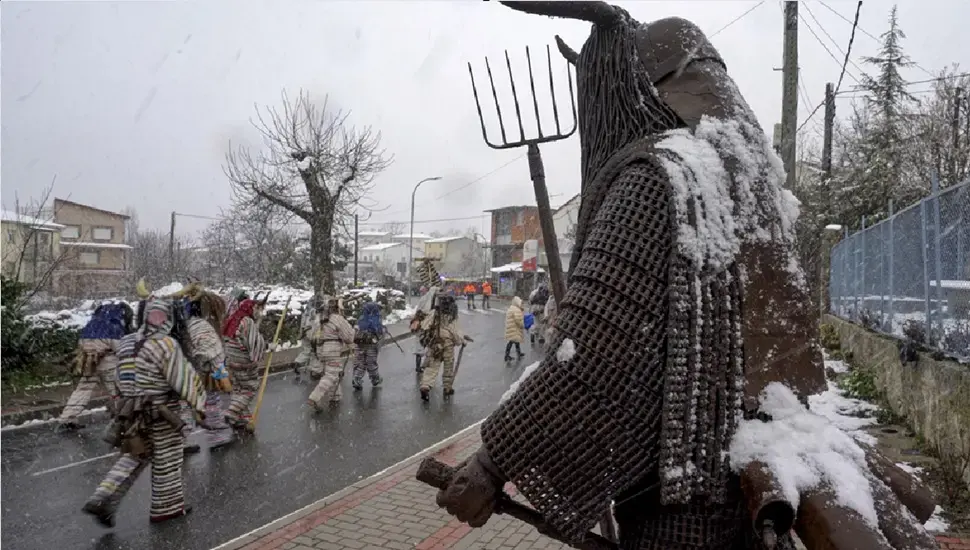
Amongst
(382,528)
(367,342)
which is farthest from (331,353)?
(382,528)

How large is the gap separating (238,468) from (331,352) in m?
3.30

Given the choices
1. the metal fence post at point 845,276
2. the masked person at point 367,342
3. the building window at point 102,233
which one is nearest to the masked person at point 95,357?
the masked person at point 367,342

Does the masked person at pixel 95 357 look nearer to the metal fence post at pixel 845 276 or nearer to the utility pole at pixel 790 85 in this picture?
the utility pole at pixel 790 85

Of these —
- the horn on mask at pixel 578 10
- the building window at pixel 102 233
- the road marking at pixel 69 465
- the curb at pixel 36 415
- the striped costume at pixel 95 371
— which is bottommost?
the road marking at pixel 69 465

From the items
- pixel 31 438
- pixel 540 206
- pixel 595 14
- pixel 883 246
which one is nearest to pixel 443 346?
pixel 31 438

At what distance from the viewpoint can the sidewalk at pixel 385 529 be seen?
4.62m

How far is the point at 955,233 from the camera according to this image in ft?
19.6

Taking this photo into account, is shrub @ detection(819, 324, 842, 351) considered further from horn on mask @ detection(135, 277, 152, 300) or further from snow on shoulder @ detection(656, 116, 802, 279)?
snow on shoulder @ detection(656, 116, 802, 279)

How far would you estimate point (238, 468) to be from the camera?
700 centimetres

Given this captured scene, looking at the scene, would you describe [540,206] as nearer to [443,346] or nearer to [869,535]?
[869,535]

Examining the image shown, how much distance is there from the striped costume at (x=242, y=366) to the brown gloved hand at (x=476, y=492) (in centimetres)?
769

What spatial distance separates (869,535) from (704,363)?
0.50 m

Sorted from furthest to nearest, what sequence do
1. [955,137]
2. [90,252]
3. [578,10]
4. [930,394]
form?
[90,252], [955,137], [930,394], [578,10]

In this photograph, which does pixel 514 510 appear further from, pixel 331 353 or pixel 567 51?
pixel 331 353
